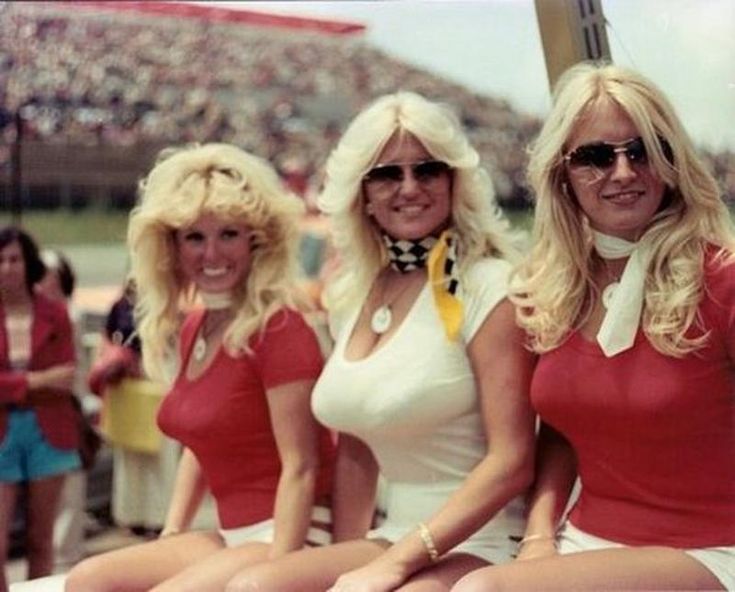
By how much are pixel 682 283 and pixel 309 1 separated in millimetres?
1173

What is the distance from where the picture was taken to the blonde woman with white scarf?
1.45 m

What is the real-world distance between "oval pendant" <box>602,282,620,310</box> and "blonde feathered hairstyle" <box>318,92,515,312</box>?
0.26 meters

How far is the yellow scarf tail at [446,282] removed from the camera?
5.57 ft

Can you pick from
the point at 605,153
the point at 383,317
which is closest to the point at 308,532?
the point at 383,317

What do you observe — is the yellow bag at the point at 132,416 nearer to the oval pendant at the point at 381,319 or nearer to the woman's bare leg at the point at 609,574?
the oval pendant at the point at 381,319

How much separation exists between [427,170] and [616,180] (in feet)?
1.15

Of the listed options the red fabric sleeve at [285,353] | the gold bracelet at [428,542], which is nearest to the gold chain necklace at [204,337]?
the red fabric sleeve at [285,353]

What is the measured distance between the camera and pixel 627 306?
149cm

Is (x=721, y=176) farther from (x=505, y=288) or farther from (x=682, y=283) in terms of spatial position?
(x=505, y=288)

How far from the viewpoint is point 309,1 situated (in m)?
2.36

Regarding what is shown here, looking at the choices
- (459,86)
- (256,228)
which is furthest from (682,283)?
(459,86)


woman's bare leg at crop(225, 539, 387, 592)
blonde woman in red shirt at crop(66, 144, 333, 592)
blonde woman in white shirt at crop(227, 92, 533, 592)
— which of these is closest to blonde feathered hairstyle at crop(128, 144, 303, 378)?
blonde woman in red shirt at crop(66, 144, 333, 592)

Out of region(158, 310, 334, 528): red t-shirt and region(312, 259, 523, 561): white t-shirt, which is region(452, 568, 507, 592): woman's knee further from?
region(158, 310, 334, 528): red t-shirt

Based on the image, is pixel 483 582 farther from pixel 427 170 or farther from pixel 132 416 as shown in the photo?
pixel 132 416
